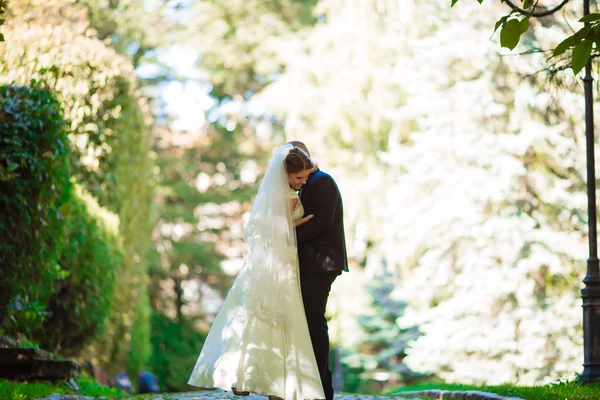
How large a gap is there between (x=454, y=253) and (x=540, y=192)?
249 cm

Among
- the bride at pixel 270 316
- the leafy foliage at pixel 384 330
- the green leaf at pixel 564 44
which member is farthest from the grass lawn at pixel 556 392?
the leafy foliage at pixel 384 330

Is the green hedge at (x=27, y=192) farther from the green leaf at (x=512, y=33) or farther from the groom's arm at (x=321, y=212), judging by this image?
the green leaf at (x=512, y=33)

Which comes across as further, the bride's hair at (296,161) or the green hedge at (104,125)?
the green hedge at (104,125)

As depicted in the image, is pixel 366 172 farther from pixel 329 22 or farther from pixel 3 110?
pixel 3 110

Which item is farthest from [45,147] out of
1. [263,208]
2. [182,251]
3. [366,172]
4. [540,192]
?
[182,251]

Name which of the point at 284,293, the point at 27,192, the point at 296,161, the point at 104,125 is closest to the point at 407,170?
the point at 104,125

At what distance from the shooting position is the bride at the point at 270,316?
22.1ft

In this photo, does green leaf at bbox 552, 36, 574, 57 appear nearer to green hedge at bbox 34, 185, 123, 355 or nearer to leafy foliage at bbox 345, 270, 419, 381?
green hedge at bbox 34, 185, 123, 355

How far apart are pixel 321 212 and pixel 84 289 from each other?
8010 millimetres

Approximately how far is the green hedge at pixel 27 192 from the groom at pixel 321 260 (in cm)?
383

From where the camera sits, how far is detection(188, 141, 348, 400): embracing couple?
22.2 ft

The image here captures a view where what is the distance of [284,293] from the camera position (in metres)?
6.95

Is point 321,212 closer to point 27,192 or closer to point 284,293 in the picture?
point 284,293

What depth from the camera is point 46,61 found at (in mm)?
14844
